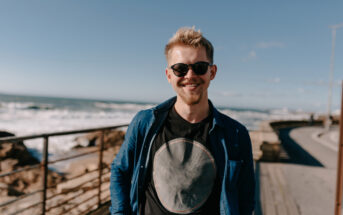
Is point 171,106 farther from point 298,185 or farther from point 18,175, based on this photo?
point 18,175

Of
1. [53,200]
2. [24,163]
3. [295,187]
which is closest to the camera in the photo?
[53,200]

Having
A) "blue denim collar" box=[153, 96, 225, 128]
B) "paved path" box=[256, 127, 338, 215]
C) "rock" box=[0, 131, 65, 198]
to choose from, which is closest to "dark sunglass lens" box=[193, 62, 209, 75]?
"blue denim collar" box=[153, 96, 225, 128]

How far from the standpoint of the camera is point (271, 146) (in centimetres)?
664

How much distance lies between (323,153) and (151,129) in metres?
9.55

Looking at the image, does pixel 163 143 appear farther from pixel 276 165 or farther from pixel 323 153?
pixel 323 153

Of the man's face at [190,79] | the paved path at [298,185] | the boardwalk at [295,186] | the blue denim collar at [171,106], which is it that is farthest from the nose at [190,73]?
the paved path at [298,185]

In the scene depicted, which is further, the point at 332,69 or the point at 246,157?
the point at 332,69

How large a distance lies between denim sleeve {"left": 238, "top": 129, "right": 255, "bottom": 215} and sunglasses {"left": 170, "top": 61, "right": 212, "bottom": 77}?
0.54 m

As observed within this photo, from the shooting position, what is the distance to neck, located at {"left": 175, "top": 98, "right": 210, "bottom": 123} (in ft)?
4.93

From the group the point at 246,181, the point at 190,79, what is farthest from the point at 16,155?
the point at 246,181

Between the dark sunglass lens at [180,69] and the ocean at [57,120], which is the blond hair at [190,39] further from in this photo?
the ocean at [57,120]

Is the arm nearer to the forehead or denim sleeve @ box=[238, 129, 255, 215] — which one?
the forehead

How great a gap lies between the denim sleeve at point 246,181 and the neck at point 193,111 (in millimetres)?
316

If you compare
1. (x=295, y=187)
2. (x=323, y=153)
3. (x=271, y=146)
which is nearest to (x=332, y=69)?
(x=323, y=153)
